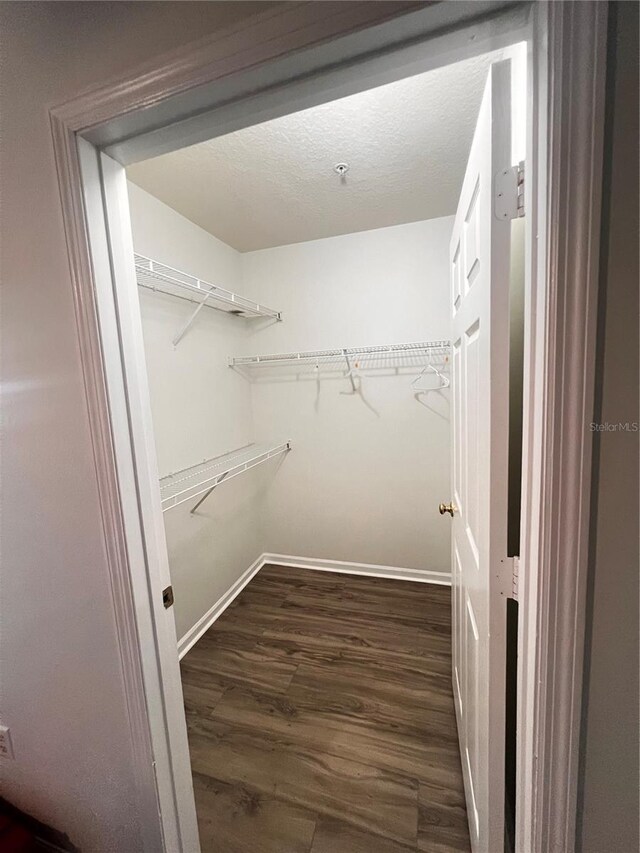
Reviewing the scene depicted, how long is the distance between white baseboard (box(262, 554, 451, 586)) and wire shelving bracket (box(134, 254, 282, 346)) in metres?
1.95

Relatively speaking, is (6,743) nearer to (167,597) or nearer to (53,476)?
(167,597)

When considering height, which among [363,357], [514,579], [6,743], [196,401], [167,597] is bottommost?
[6,743]

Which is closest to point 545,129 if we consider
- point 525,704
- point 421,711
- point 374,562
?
point 525,704

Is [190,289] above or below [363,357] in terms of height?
above

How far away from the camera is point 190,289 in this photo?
1807 millimetres

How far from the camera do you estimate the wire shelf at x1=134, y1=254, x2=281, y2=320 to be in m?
1.51

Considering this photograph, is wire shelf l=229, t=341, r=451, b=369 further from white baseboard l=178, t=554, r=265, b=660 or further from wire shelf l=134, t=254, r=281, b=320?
white baseboard l=178, t=554, r=265, b=660

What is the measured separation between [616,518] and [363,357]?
203 cm

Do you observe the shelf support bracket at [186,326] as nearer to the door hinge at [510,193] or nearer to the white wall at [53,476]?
the white wall at [53,476]

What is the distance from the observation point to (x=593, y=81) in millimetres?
418

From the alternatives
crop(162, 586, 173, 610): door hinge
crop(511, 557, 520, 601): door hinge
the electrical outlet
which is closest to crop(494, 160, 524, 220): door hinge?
crop(511, 557, 520, 601): door hinge

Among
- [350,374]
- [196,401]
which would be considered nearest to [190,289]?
[196,401]

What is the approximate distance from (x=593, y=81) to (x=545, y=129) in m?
0.06

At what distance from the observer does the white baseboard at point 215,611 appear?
1.97m
